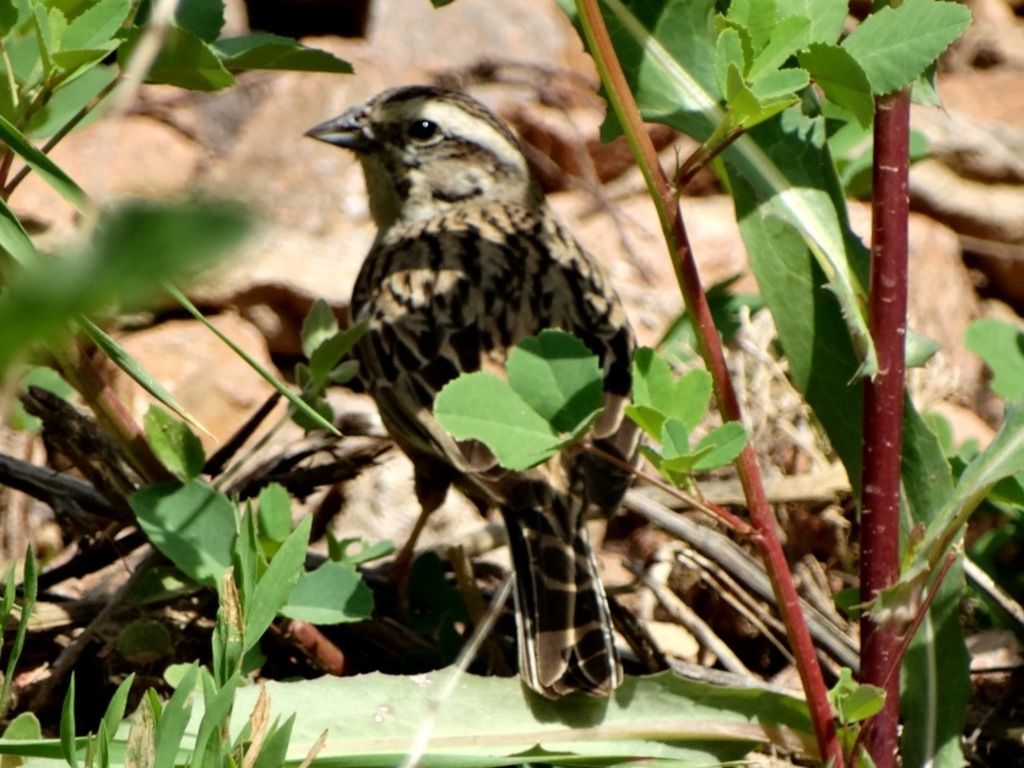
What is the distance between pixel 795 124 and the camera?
2.93 metres

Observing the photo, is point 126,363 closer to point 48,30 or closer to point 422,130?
point 48,30

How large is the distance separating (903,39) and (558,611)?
4.08 ft

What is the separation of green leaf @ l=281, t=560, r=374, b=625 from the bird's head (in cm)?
215

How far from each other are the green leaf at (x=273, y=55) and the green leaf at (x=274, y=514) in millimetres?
765

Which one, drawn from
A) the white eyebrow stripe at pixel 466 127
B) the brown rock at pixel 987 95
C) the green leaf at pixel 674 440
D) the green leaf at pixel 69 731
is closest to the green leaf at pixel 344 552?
the green leaf at pixel 674 440

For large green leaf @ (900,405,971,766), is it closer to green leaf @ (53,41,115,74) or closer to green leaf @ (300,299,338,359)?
green leaf @ (300,299,338,359)

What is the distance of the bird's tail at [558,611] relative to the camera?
283 cm

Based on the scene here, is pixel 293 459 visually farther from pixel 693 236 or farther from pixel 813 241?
pixel 693 236

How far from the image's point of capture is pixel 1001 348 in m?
3.81

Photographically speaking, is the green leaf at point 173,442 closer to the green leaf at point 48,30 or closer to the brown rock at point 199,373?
the green leaf at point 48,30

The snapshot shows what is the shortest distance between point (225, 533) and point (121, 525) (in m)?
0.45

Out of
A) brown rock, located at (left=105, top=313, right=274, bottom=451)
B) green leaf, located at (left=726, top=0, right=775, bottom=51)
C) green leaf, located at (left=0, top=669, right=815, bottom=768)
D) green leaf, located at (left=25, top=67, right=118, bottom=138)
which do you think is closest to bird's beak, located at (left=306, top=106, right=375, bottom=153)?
brown rock, located at (left=105, top=313, right=274, bottom=451)

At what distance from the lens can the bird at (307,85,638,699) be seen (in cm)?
312

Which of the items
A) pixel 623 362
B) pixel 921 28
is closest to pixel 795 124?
pixel 921 28
